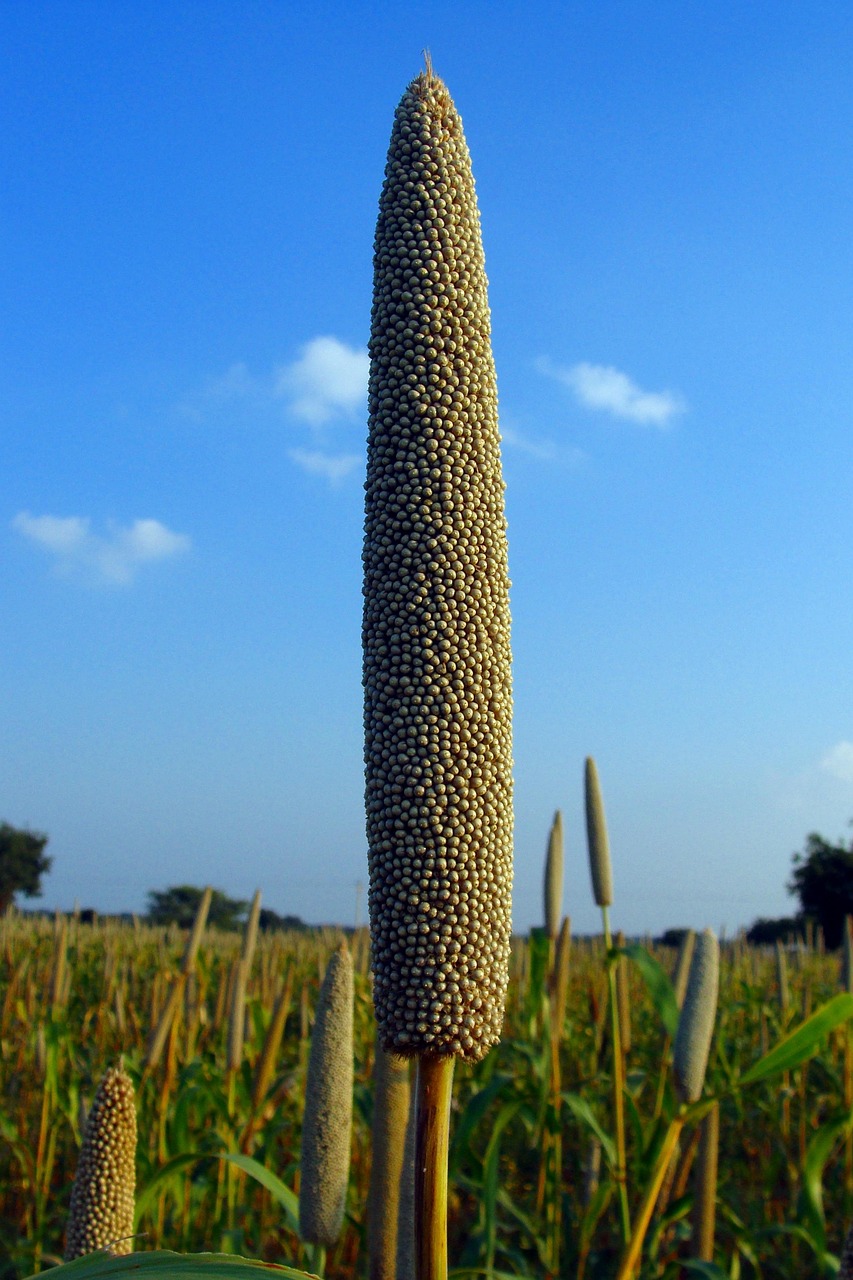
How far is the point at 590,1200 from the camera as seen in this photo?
6.01m

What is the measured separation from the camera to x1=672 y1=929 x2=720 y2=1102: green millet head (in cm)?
381

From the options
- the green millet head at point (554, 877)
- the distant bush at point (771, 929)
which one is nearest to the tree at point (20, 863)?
the distant bush at point (771, 929)

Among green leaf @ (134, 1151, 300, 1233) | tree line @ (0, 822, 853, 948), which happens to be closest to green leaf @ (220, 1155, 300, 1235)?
green leaf @ (134, 1151, 300, 1233)

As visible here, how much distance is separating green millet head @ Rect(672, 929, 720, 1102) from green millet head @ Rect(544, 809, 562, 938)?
5.06 feet

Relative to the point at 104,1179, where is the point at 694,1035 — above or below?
above

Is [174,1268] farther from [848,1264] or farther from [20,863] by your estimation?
[20,863]

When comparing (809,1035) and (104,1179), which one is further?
(809,1035)

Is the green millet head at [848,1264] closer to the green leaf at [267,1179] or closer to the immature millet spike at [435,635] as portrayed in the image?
the immature millet spike at [435,635]

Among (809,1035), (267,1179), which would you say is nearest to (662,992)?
(809,1035)

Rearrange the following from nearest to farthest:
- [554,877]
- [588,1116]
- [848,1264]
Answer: [848,1264] → [588,1116] → [554,877]

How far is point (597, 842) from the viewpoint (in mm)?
4895

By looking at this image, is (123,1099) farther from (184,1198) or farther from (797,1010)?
(797,1010)

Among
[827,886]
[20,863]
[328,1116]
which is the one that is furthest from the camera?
[20,863]

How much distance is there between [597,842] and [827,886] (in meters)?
60.7
